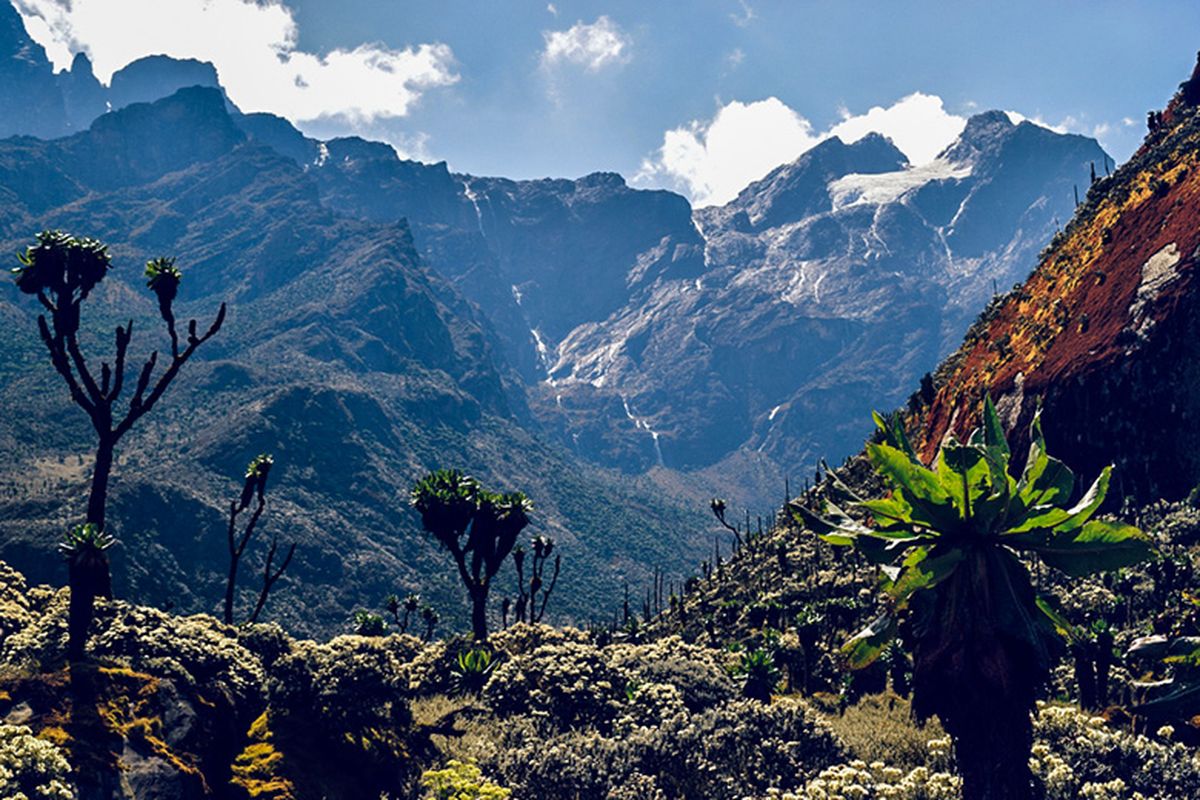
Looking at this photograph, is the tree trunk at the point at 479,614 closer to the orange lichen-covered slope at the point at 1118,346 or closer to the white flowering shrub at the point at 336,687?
the white flowering shrub at the point at 336,687

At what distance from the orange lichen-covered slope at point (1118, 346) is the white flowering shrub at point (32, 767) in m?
48.4

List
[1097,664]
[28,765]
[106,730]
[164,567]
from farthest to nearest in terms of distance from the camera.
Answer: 1. [164,567]
2. [1097,664]
3. [106,730]
4. [28,765]

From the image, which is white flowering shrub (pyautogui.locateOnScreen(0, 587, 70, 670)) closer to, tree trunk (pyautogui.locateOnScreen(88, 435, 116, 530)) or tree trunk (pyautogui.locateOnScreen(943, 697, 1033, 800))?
tree trunk (pyautogui.locateOnScreen(88, 435, 116, 530))

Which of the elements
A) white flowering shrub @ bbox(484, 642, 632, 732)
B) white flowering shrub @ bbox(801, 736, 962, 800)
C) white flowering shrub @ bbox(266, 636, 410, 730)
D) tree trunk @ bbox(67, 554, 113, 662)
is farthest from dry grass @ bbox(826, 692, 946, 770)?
tree trunk @ bbox(67, 554, 113, 662)

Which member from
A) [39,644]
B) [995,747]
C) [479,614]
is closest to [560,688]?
[39,644]

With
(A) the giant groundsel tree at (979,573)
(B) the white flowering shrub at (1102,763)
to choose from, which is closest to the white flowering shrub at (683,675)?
Result: (B) the white flowering shrub at (1102,763)

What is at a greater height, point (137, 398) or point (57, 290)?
point (57, 290)

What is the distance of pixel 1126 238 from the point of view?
62250 mm

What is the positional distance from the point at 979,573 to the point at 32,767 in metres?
13.3

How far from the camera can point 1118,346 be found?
179 feet

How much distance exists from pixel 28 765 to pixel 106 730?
1701mm

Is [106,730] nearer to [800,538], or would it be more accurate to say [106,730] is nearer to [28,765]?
[28,765]

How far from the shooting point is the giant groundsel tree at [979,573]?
39.7 feet

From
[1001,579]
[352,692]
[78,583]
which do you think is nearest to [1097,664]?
[1001,579]
